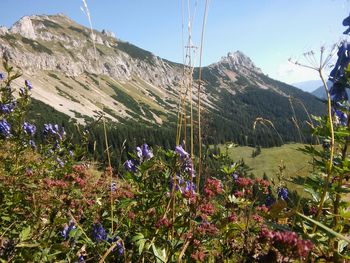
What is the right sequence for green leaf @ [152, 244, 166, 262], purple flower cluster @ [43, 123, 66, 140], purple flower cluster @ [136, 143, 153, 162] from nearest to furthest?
green leaf @ [152, 244, 166, 262]
purple flower cluster @ [136, 143, 153, 162]
purple flower cluster @ [43, 123, 66, 140]

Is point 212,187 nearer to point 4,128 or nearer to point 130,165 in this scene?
point 130,165

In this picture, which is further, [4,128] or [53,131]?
[53,131]

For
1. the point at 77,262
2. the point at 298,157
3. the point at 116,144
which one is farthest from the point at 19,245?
the point at 298,157

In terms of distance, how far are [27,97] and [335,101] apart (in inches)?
209

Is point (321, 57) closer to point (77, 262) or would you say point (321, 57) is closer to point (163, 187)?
point (163, 187)

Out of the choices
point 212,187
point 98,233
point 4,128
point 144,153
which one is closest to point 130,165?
point 144,153

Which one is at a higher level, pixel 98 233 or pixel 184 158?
pixel 184 158

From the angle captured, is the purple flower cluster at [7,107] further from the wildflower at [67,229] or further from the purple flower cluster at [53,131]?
the wildflower at [67,229]

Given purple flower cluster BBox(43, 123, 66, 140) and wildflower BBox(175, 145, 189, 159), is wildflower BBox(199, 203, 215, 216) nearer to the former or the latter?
wildflower BBox(175, 145, 189, 159)

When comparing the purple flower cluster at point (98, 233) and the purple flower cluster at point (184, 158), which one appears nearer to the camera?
the purple flower cluster at point (184, 158)

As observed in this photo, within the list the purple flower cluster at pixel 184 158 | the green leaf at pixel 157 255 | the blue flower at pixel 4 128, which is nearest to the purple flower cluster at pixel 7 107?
the blue flower at pixel 4 128

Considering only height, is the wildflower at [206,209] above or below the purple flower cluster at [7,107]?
below

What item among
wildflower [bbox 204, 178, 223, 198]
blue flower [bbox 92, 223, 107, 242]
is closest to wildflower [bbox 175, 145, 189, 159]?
wildflower [bbox 204, 178, 223, 198]

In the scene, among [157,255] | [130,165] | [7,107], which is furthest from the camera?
[7,107]
